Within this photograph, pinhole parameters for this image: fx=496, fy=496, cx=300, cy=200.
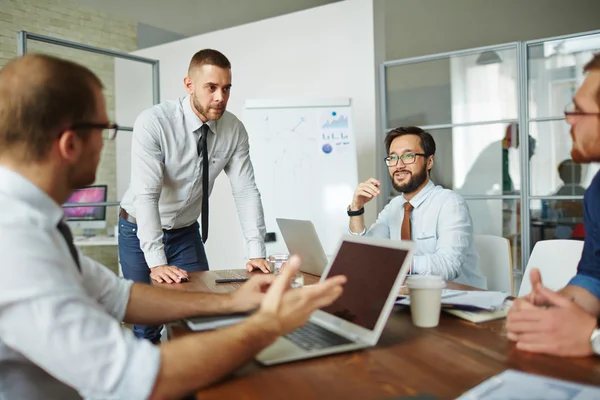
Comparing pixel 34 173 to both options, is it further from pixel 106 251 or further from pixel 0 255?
pixel 106 251

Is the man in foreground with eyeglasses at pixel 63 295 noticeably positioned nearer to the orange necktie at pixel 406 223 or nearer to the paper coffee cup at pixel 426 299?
the paper coffee cup at pixel 426 299


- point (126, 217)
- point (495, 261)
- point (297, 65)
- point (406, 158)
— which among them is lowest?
point (495, 261)

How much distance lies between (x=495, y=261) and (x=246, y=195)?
4.04 feet

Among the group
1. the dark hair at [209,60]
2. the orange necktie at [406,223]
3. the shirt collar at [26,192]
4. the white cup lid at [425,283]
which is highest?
the dark hair at [209,60]

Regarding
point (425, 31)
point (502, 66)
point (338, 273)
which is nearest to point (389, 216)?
point (338, 273)

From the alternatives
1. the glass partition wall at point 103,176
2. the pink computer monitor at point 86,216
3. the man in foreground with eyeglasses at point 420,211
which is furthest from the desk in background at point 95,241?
the man in foreground with eyeglasses at point 420,211

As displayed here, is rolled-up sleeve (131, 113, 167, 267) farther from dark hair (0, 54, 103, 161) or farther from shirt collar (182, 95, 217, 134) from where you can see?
dark hair (0, 54, 103, 161)

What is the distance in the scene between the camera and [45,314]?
2.50 feet

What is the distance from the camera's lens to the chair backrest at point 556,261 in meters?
1.79

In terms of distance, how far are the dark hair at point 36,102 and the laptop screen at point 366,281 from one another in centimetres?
67

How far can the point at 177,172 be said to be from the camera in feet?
7.93

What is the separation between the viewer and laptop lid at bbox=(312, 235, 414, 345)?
1010mm

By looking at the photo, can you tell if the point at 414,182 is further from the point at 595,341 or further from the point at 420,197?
the point at 595,341

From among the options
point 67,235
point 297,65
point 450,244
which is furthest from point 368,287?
point 297,65
